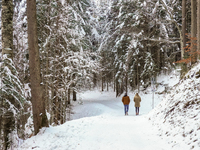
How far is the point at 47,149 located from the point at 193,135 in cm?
418

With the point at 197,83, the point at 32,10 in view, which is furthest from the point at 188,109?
the point at 32,10

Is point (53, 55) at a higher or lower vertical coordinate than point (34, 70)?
higher

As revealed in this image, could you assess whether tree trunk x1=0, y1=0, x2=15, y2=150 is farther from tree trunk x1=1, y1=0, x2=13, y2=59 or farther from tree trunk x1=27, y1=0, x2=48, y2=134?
tree trunk x1=27, y1=0, x2=48, y2=134

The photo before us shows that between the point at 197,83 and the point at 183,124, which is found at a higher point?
the point at 197,83

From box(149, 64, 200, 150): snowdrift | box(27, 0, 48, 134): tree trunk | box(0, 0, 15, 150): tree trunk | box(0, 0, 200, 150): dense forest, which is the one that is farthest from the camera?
box(27, 0, 48, 134): tree trunk

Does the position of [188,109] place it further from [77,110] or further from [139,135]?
[77,110]

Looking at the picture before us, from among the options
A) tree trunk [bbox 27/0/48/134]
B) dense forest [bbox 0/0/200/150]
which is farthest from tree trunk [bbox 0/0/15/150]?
tree trunk [bbox 27/0/48/134]

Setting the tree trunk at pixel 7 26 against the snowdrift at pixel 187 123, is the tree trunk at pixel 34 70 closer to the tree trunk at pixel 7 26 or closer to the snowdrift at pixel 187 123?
the tree trunk at pixel 7 26

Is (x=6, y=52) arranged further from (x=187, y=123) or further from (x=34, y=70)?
(x=187, y=123)

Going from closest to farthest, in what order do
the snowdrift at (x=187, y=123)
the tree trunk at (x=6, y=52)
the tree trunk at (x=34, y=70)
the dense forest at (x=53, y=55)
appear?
the snowdrift at (x=187, y=123)
the tree trunk at (x=6, y=52)
the dense forest at (x=53, y=55)
the tree trunk at (x=34, y=70)

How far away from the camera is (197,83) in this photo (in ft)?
21.7

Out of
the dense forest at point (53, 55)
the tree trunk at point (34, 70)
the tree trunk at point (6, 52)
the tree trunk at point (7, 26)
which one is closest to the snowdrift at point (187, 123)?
the dense forest at point (53, 55)

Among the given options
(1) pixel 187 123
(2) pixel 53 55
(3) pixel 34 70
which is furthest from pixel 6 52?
(2) pixel 53 55

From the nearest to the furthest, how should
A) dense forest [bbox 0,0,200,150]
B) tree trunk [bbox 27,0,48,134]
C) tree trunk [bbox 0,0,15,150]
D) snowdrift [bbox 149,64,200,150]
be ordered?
snowdrift [bbox 149,64,200,150]
tree trunk [bbox 0,0,15,150]
dense forest [bbox 0,0,200,150]
tree trunk [bbox 27,0,48,134]
